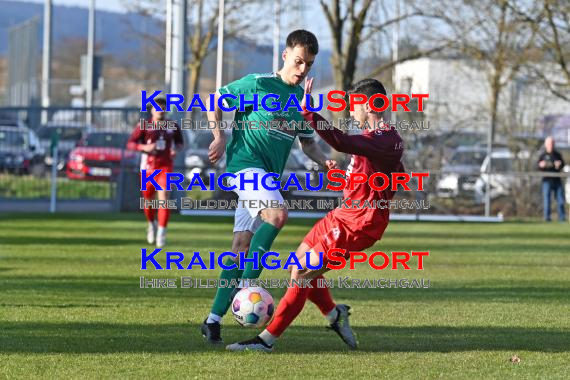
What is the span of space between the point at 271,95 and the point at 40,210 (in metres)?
19.6

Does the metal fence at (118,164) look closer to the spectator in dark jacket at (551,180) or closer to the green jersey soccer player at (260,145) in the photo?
the spectator in dark jacket at (551,180)

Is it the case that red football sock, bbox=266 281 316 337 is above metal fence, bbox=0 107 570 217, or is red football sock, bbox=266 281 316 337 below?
below

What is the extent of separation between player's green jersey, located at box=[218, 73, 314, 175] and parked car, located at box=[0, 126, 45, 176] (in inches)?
823

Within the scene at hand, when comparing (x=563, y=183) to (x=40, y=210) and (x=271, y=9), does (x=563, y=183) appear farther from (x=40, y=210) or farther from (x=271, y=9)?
(x=271, y=9)

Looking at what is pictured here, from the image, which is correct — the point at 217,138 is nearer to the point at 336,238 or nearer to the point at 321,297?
the point at 336,238

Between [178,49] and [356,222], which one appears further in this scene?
[178,49]

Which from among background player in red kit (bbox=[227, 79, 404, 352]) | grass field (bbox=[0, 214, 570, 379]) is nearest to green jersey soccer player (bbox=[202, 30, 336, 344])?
background player in red kit (bbox=[227, 79, 404, 352])

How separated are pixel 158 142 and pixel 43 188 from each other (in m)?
12.7

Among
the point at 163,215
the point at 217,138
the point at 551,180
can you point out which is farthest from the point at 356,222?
the point at 551,180

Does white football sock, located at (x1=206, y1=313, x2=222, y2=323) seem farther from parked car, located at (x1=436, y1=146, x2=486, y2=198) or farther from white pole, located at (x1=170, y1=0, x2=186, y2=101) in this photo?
parked car, located at (x1=436, y1=146, x2=486, y2=198)

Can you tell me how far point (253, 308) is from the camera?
27.1ft

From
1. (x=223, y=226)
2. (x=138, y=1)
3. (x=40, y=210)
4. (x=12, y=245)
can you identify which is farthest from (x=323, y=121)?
(x=138, y=1)

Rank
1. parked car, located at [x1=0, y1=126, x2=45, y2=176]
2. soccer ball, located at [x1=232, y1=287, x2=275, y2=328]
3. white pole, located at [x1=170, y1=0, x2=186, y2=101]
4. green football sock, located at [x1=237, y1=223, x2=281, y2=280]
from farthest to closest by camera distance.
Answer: parked car, located at [x1=0, y1=126, x2=45, y2=176] < white pole, located at [x1=170, y1=0, x2=186, y2=101] < green football sock, located at [x1=237, y1=223, x2=281, y2=280] < soccer ball, located at [x1=232, y1=287, x2=275, y2=328]

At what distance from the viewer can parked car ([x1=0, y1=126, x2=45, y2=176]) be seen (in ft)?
94.1
